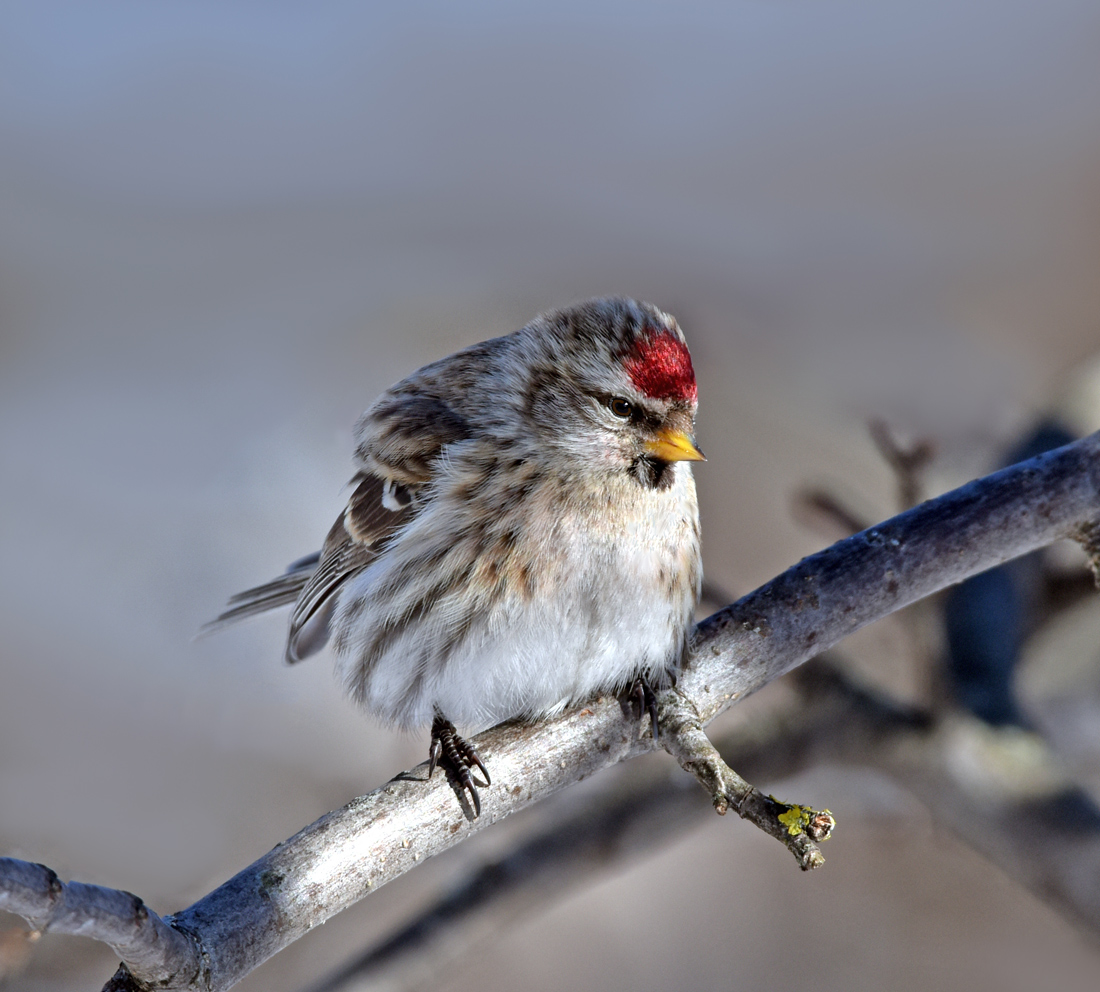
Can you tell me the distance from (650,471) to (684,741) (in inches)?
14.0

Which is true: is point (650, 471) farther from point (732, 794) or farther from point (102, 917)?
point (102, 917)

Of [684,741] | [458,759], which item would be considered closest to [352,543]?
[458,759]

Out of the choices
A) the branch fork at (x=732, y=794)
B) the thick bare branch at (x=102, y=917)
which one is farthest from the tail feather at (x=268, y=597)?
the thick bare branch at (x=102, y=917)

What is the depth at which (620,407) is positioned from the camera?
1273 millimetres

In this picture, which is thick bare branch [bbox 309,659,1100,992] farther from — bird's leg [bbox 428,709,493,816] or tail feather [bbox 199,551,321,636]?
tail feather [bbox 199,551,321,636]

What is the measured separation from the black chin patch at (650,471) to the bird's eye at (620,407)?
0.06 meters

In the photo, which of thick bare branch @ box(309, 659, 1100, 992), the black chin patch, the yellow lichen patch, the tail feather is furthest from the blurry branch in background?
the tail feather

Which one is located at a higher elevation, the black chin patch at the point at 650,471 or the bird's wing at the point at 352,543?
the bird's wing at the point at 352,543

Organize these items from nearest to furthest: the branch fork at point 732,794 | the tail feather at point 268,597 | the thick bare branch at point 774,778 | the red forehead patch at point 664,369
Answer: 1. the branch fork at point 732,794
2. the red forehead patch at point 664,369
3. the thick bare branch at point 774,778
4. the tail feather at point 268,597

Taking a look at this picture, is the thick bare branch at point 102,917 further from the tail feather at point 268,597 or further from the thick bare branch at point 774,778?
the tail feather at point 268,597

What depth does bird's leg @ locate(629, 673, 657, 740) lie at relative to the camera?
1196 millimetres

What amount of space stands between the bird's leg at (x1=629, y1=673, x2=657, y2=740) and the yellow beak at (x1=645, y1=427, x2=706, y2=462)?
261 millimetres

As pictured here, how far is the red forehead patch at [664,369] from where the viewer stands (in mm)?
1229

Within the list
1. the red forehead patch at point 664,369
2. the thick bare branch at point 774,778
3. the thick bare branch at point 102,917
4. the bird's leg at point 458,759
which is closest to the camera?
the thick bare branch at point 102,917
